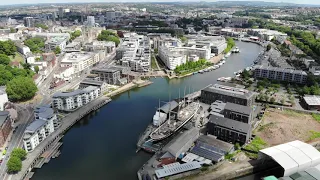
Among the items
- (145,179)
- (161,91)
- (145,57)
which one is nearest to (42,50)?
(145,57)

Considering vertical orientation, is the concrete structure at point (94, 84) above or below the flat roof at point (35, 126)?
above

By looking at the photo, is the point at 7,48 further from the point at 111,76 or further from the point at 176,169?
the point at 176,169

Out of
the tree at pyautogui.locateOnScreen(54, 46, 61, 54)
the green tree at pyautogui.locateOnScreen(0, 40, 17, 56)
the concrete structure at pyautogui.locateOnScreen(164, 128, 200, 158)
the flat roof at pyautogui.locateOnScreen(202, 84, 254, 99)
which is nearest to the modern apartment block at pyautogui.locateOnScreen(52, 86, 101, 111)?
the concrete structure at pyautogui.locateOnScreen(164, 128, 200, 158)

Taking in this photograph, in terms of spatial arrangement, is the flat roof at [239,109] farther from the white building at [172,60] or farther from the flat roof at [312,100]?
the white building at [172,60]

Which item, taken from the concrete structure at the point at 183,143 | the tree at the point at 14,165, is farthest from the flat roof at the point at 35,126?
the concrete structure at the point at 183,143

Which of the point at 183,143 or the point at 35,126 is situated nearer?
the point at 183,143

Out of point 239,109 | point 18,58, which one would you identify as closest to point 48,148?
point 239,109
